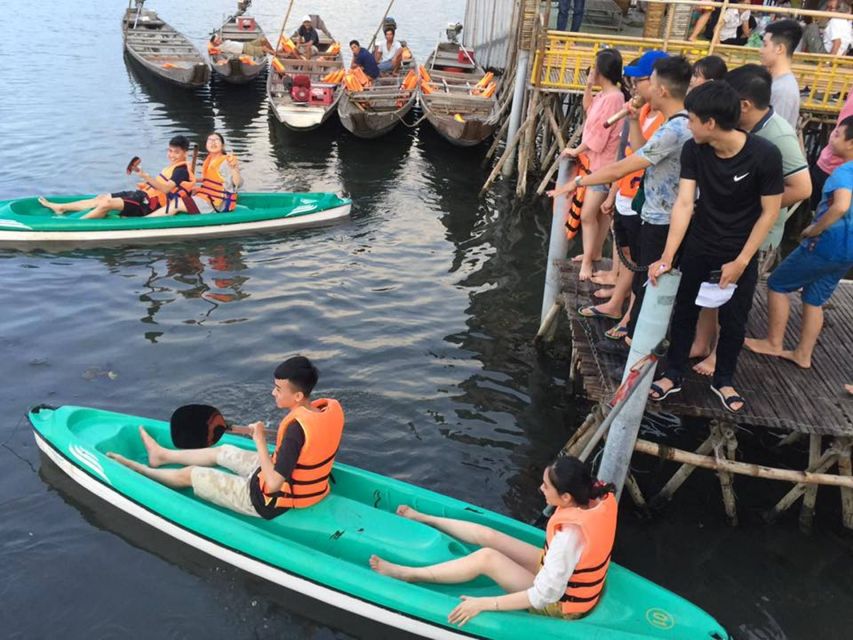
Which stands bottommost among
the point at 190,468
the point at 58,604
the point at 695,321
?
the point at 58,604

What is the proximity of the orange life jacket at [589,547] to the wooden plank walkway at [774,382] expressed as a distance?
4.89 ft

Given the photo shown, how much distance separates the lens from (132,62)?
930 inches

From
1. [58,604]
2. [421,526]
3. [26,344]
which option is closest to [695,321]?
[421,526]

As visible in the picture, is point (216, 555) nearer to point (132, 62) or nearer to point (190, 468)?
point (190, 468)

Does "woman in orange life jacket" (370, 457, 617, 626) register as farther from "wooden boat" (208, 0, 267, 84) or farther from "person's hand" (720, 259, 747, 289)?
"wooden boat" (208, 0, 267, 84)

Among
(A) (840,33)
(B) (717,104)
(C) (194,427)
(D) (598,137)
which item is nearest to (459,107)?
(A) (840,33)

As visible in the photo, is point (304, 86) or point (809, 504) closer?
point (809, 504)

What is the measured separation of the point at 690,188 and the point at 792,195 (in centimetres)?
86

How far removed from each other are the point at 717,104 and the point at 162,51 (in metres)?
22.3

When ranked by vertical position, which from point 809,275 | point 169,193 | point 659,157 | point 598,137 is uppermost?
point 659,157

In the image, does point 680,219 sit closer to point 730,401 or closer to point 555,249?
point 730,401

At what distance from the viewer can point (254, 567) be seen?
15.7 feet

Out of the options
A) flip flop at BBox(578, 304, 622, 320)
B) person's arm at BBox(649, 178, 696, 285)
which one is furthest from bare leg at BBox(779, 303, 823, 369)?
person's arm at BBox(649, 178, 696, 285)

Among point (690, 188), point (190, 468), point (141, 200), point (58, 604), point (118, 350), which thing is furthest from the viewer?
point (141, 200)
